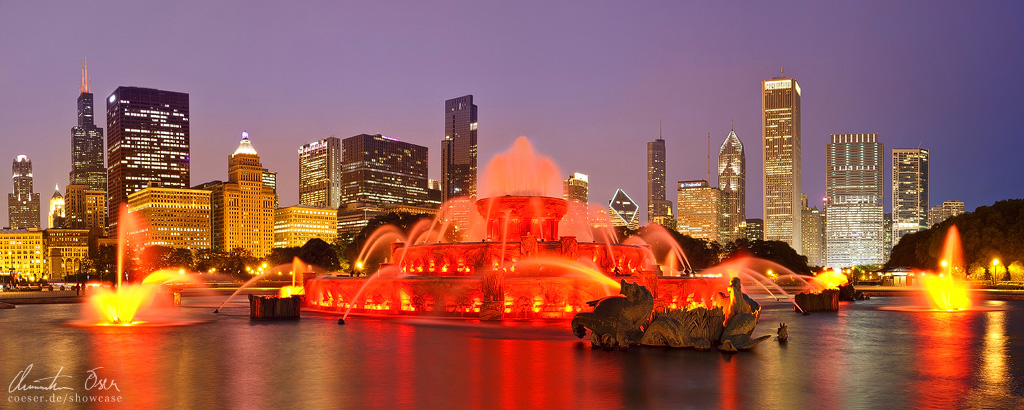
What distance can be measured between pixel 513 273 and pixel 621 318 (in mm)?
9756

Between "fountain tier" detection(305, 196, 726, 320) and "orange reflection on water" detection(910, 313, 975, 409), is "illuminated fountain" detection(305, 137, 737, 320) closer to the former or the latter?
"fountain tier" detection(305, 196, 726, 320)

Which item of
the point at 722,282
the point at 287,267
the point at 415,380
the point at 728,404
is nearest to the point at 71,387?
the point at 415,380

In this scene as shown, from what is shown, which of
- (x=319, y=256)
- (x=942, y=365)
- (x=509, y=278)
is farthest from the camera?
(x=319, y=256)

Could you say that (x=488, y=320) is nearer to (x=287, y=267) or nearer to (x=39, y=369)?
(x=39, y=369)

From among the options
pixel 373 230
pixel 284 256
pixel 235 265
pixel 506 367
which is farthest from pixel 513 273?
pixel 235 265

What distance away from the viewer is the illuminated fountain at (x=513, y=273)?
1039 inches

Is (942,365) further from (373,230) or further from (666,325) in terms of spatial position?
(373,230)

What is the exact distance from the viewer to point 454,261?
3319 centimetres

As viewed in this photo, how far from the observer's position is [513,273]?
91.0 feet

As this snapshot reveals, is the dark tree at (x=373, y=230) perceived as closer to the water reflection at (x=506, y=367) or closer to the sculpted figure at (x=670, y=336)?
the water reflection at (x=506, y=367)

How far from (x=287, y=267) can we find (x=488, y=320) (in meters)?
79.0

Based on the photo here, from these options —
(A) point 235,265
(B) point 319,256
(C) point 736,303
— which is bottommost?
(A) point 235,265

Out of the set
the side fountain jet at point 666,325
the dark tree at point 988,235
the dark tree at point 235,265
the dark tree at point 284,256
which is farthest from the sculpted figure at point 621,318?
the dark tree at point 235,265

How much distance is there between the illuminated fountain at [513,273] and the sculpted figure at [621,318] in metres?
5.34
